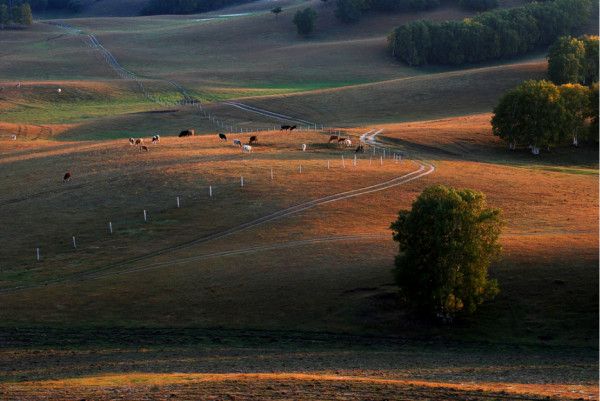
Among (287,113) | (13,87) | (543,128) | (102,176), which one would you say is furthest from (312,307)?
(13,87)

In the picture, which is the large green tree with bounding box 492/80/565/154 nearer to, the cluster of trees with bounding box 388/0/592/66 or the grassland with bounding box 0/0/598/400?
the grassland with bounding box 0/0/598/400

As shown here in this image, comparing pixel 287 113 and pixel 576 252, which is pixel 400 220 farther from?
pixel 287 113

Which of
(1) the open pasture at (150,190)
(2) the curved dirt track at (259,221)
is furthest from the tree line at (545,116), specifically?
(2) the curved dirt track at (259,221)

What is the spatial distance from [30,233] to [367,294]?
989 inches

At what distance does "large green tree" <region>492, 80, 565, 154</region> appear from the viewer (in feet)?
290

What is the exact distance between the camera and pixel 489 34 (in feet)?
524

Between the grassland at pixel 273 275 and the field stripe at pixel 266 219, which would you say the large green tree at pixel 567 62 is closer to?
the grassland at pixel 273 275

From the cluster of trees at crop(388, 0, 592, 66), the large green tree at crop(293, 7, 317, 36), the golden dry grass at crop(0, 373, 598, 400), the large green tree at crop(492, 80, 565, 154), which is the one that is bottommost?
the golden dry grass at crop(0, 373, 598, 400)

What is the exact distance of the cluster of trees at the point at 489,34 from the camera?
160250mm

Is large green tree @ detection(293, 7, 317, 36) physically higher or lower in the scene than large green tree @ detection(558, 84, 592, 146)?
higher

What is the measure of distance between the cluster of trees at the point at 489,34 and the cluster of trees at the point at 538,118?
2754 inches

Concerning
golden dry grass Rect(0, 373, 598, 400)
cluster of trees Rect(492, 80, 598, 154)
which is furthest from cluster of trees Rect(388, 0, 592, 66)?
golden dry grass Rect(0, 373, 598, 400)

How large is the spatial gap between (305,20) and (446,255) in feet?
521

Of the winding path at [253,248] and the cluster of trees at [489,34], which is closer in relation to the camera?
the winding path at [253,248]
